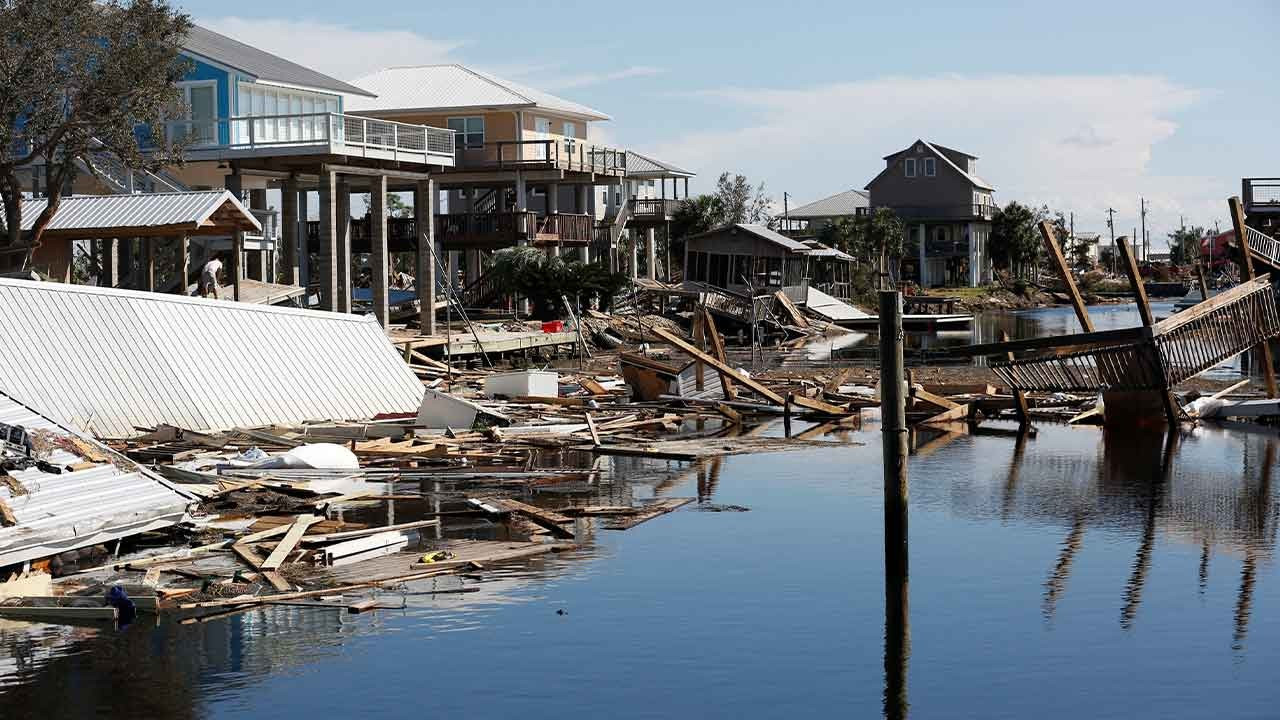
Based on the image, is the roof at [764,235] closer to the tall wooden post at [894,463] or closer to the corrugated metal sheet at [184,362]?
the corrugated metal sheet at [184,362]

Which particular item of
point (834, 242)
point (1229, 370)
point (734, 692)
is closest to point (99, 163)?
point (1229, 370)

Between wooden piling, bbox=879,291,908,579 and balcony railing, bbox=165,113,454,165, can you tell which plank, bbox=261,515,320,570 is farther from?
balcony railing, bbox=165,113,454,165

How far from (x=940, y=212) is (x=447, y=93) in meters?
64.0

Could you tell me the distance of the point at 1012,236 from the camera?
134125 millimetres

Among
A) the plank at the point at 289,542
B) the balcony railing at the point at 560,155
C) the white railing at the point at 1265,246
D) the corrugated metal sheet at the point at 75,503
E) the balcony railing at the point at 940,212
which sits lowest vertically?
the plank at the point at 289,542

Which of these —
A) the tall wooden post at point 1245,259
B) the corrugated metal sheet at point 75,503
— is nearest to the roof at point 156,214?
the corrugated metal sheet at point 75,503

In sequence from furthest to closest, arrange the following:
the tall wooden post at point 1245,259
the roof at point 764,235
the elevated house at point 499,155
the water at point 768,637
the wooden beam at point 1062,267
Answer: the roof at point 764,235, the elevated house at point 499,155, the tall wooden post at point 1245,259, the wooden beam at point 1062,267, the water at point 768,637

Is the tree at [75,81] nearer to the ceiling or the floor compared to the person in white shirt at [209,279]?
nearer to the ceiling

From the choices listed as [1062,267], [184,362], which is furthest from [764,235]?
[184,362]

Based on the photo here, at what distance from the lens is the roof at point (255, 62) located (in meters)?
50.8

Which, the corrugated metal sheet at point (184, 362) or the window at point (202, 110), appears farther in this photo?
the window at point (202, 110)

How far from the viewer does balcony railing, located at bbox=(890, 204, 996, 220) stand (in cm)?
12912

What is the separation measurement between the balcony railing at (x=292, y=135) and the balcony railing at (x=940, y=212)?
84.1m

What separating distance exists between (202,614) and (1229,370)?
4330 cm
